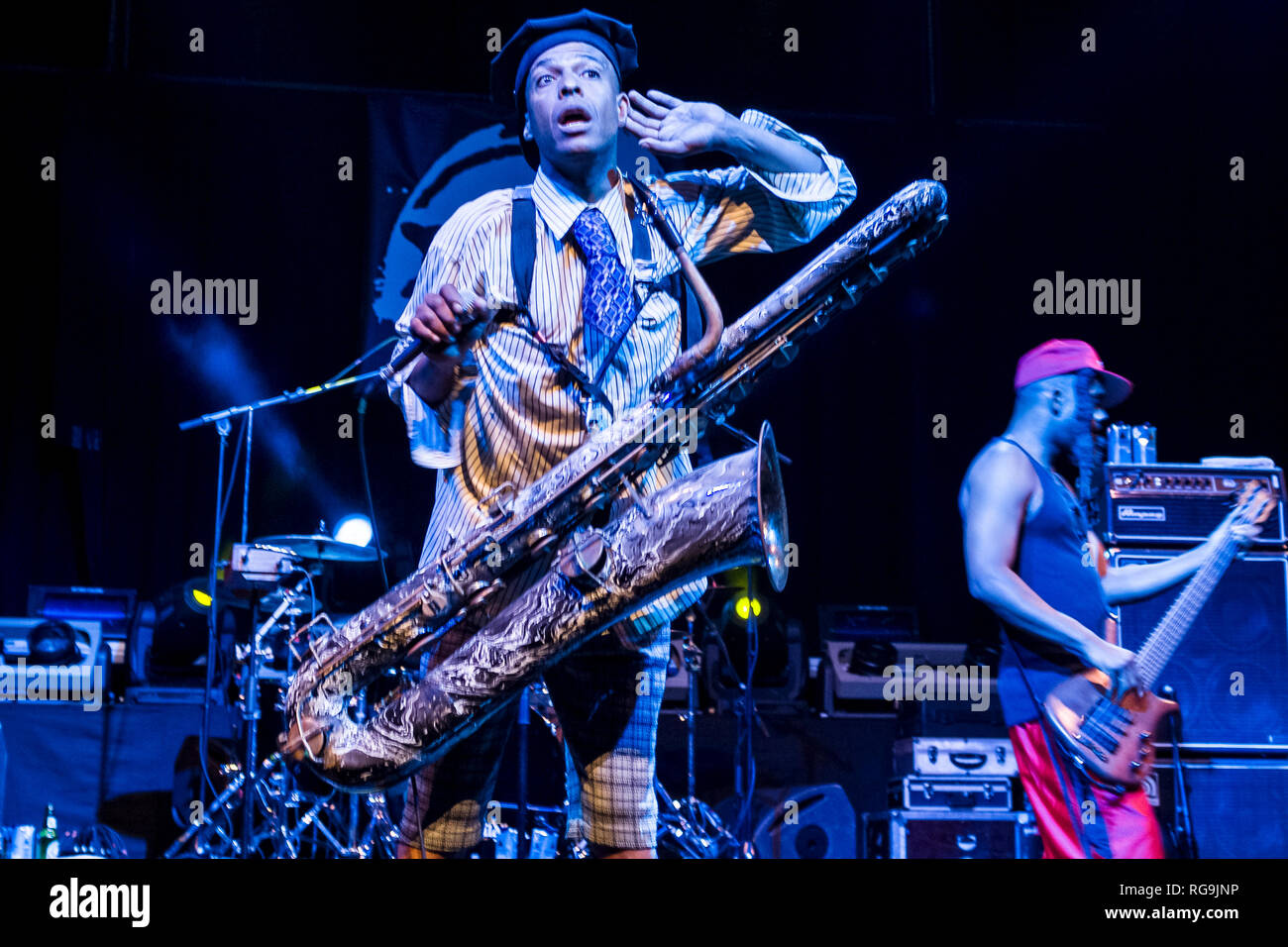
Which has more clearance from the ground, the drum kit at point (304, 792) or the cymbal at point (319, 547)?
the cymbal at point (319, 547)

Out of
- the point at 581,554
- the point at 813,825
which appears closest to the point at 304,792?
the point at 813,825

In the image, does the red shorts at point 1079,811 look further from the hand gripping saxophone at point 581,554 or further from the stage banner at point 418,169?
the stage banner at point 418,169

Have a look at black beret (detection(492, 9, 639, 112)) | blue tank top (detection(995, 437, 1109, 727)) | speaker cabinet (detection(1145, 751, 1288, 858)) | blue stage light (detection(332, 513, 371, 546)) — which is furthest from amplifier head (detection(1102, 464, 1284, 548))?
blue stage light (detection(332, 513, 371, 546))

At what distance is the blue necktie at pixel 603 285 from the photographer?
253 centimetres

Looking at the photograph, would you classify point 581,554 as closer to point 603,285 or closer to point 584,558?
point 584,558

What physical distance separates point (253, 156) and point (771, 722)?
491cm

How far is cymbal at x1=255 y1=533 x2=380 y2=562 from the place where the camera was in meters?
6.00

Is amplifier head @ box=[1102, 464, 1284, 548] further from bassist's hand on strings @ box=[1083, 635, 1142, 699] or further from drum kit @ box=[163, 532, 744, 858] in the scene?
drum kit @ box=[163, 532, 744, 858]

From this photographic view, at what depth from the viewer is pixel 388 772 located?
2.41m

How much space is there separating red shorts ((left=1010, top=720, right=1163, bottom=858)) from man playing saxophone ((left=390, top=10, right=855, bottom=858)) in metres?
1.62

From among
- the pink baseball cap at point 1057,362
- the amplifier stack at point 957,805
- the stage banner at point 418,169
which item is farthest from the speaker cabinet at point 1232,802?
the stage banner at point 418,169

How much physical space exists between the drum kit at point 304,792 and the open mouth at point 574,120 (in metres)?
3.46
